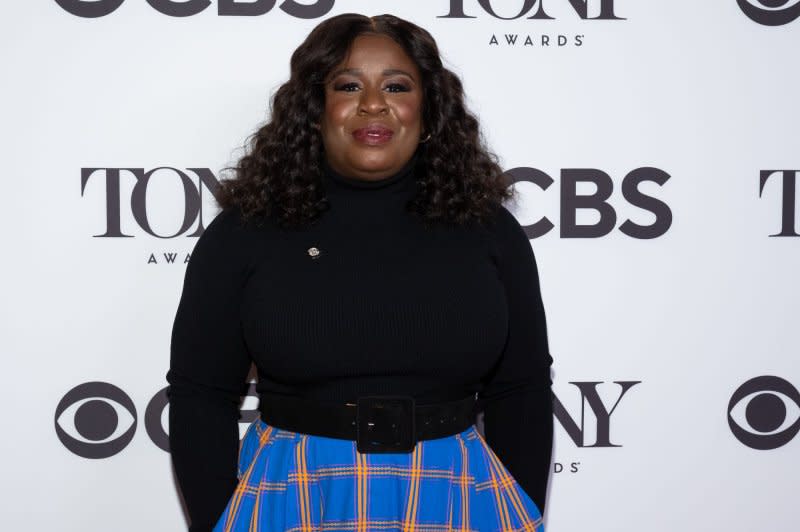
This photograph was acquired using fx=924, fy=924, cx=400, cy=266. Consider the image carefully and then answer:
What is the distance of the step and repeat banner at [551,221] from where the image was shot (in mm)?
1701

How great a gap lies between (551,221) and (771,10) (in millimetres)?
602

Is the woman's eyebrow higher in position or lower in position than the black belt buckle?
higher

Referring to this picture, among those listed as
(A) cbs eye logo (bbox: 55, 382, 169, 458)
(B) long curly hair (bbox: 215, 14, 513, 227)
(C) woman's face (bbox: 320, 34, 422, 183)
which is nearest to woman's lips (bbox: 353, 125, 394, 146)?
(C) woman's face (bbox: 320, 34, 422, 183)

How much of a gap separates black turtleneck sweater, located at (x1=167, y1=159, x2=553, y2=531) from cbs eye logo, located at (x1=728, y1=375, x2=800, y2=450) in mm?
559

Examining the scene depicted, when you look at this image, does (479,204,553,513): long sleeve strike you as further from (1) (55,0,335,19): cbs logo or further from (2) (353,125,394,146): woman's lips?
(1) (55,0,335,19): cbs logo

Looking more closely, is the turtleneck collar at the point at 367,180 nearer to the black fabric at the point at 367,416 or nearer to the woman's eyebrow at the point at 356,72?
the woman's eyebrow at the point at 356,72

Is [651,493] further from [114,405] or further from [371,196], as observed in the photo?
[114,405]

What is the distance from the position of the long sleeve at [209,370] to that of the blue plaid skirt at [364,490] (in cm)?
6

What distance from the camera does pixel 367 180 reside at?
56.5 inches

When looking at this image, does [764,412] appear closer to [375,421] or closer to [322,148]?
[375,421]

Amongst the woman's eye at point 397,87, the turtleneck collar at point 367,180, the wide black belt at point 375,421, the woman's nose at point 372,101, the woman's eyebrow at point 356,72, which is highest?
the woman's eyebrow at point 356,72

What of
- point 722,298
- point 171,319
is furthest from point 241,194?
point 722,298

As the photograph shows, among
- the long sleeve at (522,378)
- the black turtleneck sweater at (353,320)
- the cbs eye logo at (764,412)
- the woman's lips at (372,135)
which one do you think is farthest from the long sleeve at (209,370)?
the cbs eye logo at (764,412)

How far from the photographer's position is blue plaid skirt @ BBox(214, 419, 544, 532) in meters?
1.31
